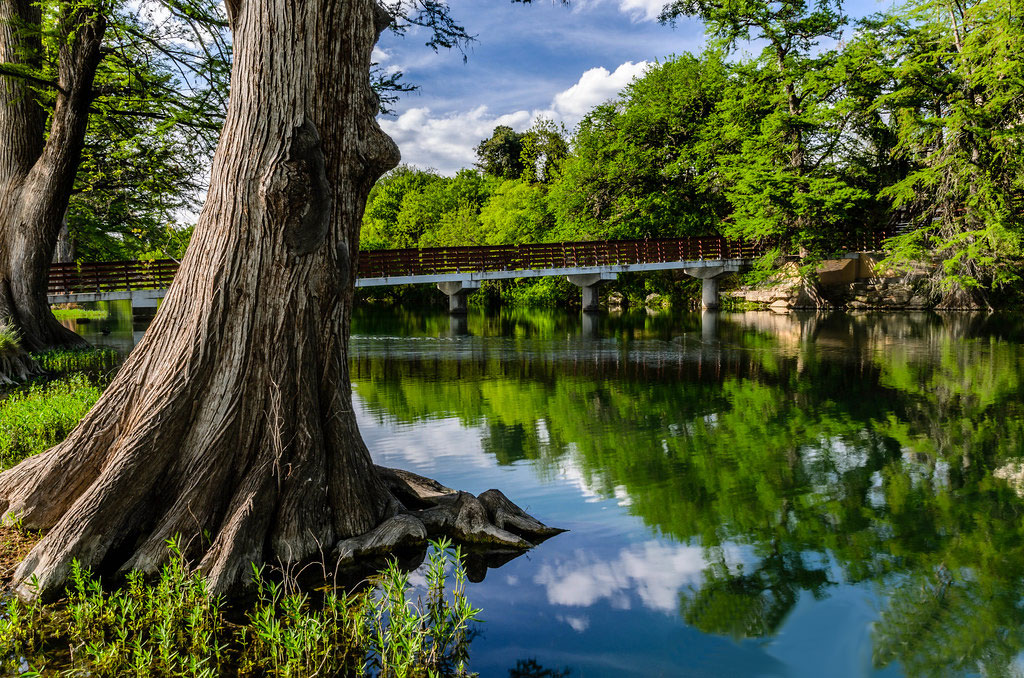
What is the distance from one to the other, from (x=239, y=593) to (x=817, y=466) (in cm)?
619

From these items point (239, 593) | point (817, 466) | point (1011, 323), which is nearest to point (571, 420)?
point (817, 466)

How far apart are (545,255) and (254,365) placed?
3089cm

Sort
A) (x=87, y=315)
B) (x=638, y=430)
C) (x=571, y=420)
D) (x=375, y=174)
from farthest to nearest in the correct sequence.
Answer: (x=87, y=315), (x=571, y=420), (x=638, y=430), (x=375, y=174)

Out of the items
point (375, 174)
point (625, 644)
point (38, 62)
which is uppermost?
point (38, 62)

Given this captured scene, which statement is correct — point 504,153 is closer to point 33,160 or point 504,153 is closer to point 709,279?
point 709,279

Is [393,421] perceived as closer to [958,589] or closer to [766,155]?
[958,589]

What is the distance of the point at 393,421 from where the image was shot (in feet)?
35.5

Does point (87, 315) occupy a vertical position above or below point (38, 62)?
below

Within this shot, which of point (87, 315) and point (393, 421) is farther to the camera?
point (87, 315)

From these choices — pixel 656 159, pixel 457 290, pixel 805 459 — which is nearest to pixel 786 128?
pixel 656 159

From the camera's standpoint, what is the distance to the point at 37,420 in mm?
8047

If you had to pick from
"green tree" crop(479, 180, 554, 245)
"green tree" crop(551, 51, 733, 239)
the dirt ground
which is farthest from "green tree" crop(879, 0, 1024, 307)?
the dirt ground

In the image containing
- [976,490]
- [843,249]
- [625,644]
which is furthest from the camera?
[843,249]

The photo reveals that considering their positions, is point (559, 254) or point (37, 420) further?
point (559, 254)
